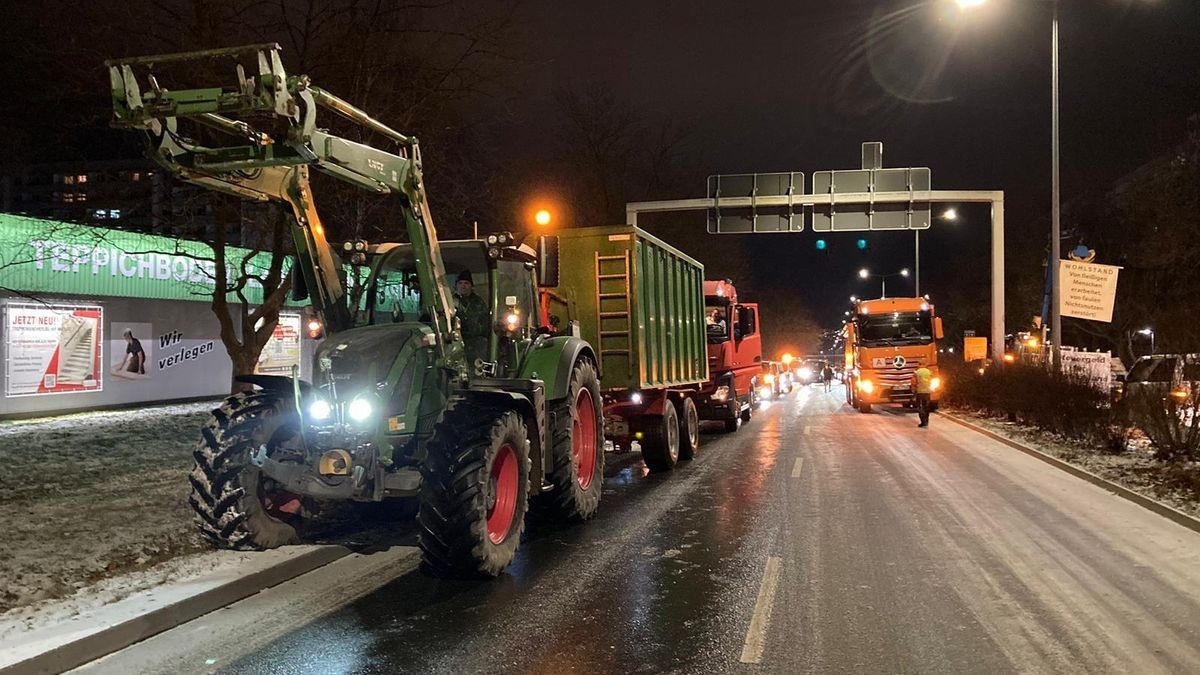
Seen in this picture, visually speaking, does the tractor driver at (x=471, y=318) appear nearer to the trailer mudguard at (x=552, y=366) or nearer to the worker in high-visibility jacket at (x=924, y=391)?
the trailer mudguard at (x=552, y=366)

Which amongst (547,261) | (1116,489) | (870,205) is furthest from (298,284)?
(870,205)

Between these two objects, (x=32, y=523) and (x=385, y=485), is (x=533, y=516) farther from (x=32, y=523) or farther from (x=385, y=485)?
(x=32, y=523)

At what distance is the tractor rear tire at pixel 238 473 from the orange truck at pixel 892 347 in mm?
22325

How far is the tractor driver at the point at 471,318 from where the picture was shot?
8.95 metres

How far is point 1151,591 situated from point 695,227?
136ft

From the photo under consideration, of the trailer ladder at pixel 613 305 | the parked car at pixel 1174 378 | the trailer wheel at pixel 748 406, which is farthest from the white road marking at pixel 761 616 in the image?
the trailer wheel at pixel 748 406

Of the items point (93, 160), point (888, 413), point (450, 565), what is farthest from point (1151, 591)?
point (888, 413)

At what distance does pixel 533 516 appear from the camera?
10195 mm

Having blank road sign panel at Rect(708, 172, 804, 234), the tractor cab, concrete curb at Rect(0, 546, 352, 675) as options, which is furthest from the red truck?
concrete curb at Rect(0, 546, 352, 675)

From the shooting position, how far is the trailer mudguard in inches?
374

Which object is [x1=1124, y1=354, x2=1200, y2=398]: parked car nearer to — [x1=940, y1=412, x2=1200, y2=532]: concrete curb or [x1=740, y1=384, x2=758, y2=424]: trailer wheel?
[x1=940, y1=412, x2=1200, y2=532]: concrete curb

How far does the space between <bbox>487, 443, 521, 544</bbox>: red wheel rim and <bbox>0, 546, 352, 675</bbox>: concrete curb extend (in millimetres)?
1520

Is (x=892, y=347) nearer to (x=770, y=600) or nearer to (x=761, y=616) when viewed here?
(x=770, y=600)

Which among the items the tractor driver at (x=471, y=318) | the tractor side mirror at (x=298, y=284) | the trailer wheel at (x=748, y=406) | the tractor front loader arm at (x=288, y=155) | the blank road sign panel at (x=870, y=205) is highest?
the blank road sign panel at (x=870, y=205)
